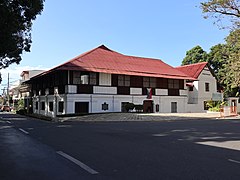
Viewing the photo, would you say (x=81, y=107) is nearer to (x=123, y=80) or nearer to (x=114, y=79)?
(x=114, y=79)

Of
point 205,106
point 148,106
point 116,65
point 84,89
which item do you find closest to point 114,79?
point 116,65

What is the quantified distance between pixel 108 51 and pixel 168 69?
29.9 feet

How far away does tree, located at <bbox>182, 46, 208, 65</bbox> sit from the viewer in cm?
6097

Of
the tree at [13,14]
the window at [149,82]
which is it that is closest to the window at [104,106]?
the window at [149,82]

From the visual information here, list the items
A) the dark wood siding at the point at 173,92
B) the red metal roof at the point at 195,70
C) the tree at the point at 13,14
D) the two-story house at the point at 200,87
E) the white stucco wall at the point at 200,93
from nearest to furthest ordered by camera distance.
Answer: the tree at the point at 13,14
the dark wood siding at the point at 173,92
the white stucco wall at the point at 200,93
the two-story house at the point at 200,87
the red metal roof at the point at 195,70

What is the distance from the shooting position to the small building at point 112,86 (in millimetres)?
30859

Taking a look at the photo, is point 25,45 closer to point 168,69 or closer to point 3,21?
point 3,21

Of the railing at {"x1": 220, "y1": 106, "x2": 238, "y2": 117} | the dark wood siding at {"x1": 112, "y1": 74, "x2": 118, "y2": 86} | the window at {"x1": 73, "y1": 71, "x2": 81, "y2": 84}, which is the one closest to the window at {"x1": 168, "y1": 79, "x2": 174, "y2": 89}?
the railing at {"x1": 220, "y1": 106, "x2": 238, "y2": 117}

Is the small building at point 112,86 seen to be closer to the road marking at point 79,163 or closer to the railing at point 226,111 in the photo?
the railing at point 226,111

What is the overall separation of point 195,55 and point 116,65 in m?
32.6

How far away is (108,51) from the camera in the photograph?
126ft

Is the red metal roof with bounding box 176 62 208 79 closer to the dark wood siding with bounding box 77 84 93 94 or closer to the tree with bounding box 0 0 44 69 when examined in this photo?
the dark wood siding with bounding box 77 84 93 94

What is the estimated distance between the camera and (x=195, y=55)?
204 feet

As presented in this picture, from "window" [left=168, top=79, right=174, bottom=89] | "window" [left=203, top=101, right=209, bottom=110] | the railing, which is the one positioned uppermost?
"window" [left=168, top=79, right=174, bottom=89]
